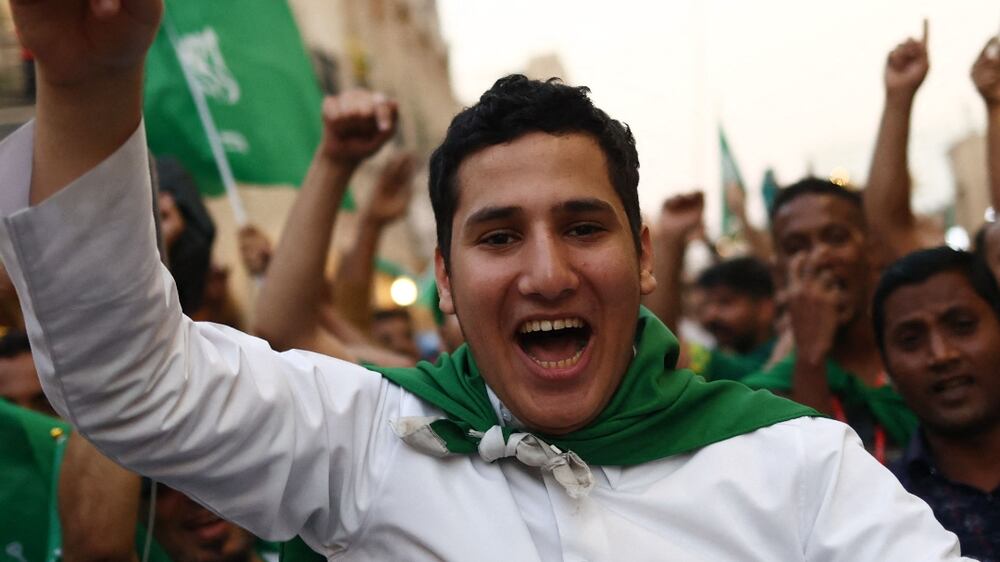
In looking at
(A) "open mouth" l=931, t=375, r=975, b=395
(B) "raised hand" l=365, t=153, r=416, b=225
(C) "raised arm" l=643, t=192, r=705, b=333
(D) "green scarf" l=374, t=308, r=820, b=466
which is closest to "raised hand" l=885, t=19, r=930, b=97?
(C) "raised arm" l=643, t=192, r=705, b=333

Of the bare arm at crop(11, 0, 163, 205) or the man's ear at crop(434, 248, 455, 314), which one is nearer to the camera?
the bare arm at crop(11, 0, 163, 205)

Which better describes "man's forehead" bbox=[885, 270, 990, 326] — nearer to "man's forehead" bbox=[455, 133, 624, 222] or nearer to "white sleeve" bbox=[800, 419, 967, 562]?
"white sleeve" bbox=[800, 419, 967, 562]

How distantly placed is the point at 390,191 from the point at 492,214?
312 cm

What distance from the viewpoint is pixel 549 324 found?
7.32ft

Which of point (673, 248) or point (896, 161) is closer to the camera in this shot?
point (673, 248)

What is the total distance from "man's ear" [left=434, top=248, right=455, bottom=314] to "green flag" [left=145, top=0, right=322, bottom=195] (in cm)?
336

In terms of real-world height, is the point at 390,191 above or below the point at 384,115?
below

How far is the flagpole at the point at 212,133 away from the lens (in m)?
5.51

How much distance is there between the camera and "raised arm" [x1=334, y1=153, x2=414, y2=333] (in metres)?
5.20

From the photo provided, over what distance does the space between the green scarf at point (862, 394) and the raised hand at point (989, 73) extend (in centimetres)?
109

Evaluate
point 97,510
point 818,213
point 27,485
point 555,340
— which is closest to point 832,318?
point 818,213

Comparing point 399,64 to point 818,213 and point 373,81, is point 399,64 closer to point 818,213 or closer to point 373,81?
point 373,81

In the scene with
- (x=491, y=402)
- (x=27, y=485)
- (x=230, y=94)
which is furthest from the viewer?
(x=230, y=94)

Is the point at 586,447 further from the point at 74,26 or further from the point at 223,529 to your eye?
the point at 223,529
